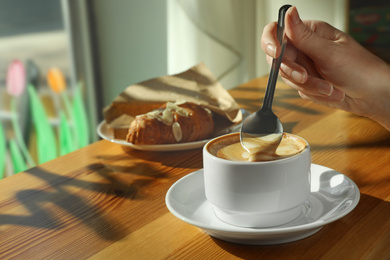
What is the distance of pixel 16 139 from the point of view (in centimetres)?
251

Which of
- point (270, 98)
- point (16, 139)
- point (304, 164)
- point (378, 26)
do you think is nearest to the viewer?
point (304, 164)

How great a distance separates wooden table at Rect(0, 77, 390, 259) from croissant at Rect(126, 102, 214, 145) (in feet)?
0.10

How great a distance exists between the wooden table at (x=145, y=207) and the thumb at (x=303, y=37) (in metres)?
0.17

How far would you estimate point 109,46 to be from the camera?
9.05 ft

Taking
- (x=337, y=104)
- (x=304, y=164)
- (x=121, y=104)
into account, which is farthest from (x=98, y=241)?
(x=337, y=104)

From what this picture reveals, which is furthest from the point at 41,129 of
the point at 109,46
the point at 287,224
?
the point at 287,224

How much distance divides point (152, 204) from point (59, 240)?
0.48 feet

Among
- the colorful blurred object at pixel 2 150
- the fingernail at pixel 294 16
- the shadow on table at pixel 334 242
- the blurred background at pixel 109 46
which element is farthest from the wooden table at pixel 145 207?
the colorful blurred object at pixel 2 150

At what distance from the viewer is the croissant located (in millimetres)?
935

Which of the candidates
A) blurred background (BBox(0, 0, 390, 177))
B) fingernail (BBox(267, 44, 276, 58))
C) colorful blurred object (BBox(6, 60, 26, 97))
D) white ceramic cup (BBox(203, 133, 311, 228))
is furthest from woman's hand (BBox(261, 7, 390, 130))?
colorful blurred object (BBox(6, 60, 26, 97))

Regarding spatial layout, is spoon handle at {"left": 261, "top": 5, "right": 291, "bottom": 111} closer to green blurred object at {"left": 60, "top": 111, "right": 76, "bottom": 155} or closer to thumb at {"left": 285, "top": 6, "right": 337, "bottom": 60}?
thumb at {"left": 285, "top": 6, "right": 337, "bottom": 60}

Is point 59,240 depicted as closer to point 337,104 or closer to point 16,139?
point 337,104

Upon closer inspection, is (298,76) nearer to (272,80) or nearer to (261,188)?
(272,80)

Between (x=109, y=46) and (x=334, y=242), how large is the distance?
2.33 m
